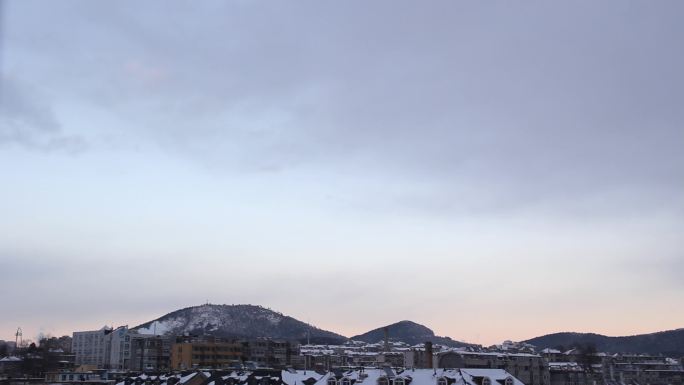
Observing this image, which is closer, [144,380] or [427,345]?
[427,345]

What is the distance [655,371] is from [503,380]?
5074 inches

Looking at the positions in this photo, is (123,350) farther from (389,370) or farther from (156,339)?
(389,370)

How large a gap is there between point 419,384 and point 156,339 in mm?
116211

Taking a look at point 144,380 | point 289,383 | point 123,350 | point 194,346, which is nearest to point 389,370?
point 289,383

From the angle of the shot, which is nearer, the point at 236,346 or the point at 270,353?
the point at 236,346

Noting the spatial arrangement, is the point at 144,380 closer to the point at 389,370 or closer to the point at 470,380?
the point at 389,370

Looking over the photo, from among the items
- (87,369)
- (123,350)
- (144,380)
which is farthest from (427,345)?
(123,350)

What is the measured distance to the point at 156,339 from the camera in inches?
7106

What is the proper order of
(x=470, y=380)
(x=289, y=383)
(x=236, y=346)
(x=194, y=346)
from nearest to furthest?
1. (x=470, y=380)
2. (x=289, y=383)
3. (x=194, y=346)
4. (x=236, y=346)

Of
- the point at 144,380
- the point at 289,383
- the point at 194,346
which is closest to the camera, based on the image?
the point at 289,383

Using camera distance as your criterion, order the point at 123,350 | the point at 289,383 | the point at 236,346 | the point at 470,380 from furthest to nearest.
A: the point at 123,350 < the point at 236,346 < the point at 289,383 < the point at 470,380

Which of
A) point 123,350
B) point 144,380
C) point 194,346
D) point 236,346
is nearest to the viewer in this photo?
point 144,380

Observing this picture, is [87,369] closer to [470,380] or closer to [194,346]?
[194,346]

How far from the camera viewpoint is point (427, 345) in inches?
3765
